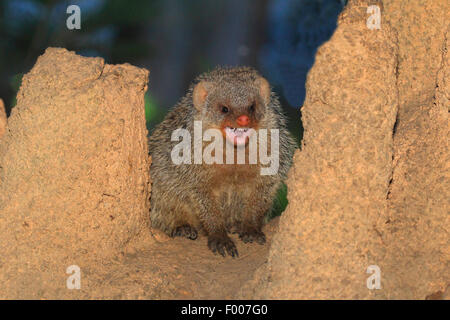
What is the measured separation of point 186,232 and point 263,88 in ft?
3.44

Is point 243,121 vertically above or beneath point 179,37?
beneath

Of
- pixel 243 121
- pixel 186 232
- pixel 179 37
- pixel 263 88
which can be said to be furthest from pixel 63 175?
pixel 179 37

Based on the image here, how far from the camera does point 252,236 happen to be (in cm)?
402

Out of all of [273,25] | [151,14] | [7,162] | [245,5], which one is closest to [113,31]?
[151,14]

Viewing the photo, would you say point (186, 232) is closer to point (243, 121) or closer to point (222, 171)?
point (222, 171)

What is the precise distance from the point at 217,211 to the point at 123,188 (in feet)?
3.23

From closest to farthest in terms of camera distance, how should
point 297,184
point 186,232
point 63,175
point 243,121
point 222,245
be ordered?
point 297,184
point 63,175
point 243,121
point 222,245
point 186,232

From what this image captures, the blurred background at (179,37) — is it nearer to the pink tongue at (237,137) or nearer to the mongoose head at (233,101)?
the mongoose head at (233,101)

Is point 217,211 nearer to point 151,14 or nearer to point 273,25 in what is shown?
point 151,14

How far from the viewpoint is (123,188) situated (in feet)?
10.7

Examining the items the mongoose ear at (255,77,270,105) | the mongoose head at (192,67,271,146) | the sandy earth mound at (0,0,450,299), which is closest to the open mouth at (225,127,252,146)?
the mongoose head at (192,67,271,146)

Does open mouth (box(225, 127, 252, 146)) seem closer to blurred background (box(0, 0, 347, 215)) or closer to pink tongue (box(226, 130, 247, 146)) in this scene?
pink tongue (box(226, 130, 247, 146))

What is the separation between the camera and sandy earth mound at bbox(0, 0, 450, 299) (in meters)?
2.71

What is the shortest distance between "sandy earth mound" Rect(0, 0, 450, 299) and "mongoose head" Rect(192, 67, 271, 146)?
540 millimetres
